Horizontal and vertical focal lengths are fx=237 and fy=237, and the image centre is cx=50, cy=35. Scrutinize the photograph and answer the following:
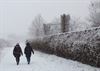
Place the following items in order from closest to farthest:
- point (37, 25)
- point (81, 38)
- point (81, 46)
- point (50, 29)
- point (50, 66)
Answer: point (50, 66), point (81, 46), point (81, 38), point (50, 29), point (37, 25)

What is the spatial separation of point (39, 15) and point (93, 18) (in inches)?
1202

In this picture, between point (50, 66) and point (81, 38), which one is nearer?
point (50, 66)

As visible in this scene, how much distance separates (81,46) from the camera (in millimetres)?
17375

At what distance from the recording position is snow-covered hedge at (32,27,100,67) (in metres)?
15.0

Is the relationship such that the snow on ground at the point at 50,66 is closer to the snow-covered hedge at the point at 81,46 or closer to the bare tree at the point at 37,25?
the snow-covered hedge at the point at 81,46

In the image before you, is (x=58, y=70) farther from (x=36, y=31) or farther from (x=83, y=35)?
(x=36, y=31)

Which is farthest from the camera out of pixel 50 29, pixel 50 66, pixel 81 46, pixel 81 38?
pixel 50 29

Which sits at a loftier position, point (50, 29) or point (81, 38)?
point (81, 38)

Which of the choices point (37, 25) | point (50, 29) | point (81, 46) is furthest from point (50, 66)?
point (37, 25)

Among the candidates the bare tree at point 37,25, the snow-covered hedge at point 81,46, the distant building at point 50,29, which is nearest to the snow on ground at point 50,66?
the snow-covered hedge at point 81,46

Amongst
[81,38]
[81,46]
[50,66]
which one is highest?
[81,38]

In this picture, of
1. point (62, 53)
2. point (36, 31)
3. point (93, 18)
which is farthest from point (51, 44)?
point (36, 31)

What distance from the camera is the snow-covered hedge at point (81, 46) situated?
15.0 m

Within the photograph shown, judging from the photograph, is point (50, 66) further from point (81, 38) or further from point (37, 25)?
point (37, 25)
